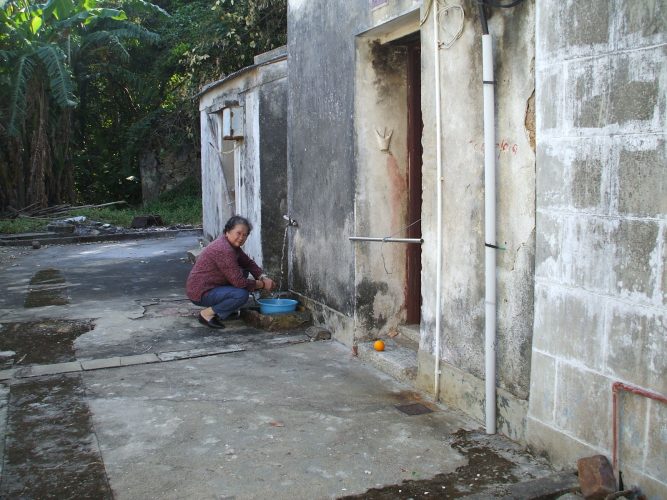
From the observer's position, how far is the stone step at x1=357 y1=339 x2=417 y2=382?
5.52 metres

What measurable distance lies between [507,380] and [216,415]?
207cm

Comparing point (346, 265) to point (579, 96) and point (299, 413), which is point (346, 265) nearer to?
point (299, 413)

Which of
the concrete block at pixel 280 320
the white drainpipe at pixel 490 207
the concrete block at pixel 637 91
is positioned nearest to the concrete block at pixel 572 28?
the concrete block at pixel 637 91

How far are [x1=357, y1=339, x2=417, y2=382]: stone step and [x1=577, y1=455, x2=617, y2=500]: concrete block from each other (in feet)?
6.51

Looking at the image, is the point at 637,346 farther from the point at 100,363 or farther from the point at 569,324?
the point at 100,363

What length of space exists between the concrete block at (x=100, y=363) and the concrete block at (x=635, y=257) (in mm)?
4424

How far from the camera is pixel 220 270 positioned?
739 cm

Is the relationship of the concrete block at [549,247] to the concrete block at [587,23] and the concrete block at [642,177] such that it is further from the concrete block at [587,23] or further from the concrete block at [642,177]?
the concrete block at [587,23]

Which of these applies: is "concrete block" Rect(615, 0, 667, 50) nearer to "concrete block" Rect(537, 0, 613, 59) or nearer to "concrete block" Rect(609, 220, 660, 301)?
"concrete block" Rect(537, 0, 613, 59)

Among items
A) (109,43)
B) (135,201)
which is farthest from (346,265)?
(135,201)

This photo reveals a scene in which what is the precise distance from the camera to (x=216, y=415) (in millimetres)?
4836

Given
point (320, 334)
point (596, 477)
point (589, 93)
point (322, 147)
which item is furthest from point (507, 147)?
point (320, 334)

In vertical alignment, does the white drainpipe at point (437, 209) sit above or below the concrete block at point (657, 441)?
above

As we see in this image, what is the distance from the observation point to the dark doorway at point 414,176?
6266 millimetres
